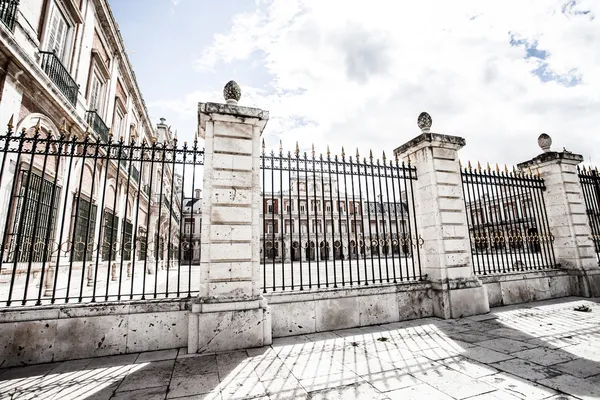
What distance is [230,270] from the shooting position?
4883mm

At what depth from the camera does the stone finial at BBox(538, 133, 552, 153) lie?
341 inches

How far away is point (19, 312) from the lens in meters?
4.24

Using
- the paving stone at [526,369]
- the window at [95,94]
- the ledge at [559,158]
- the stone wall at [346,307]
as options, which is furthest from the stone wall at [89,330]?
the ledge at [559,158]

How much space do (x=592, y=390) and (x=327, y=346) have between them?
3.10 m

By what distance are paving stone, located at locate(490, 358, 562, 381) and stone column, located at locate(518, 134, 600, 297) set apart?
645cm

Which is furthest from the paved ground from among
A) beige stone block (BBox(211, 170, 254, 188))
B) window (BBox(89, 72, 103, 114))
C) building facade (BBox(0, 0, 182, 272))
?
window (BBox(89, 72, 103, 114))

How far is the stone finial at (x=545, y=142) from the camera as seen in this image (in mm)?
8656

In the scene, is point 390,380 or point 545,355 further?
point 545,355

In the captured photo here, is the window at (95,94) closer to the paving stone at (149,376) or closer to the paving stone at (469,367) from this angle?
the paving stone at (149,376)

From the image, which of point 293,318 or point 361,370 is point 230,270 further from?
point 361,370

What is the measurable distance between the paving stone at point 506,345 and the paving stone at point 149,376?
4584 mm

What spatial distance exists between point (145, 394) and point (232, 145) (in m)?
3.82

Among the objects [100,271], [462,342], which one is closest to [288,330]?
[462,342]

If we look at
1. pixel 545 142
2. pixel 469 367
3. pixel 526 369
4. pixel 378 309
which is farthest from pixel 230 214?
pixel 545 142
